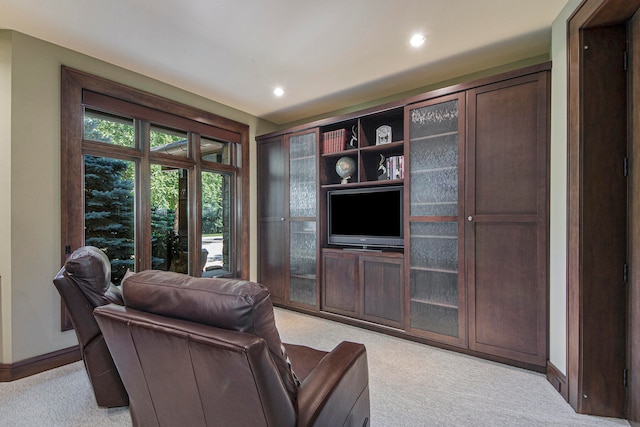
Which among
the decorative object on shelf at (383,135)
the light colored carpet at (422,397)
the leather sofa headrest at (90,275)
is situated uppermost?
the decorative object on shelf at (383,135)

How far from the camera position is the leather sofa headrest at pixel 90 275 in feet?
5.57

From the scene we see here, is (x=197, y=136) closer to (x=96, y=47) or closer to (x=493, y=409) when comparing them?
(x=96, y=47)

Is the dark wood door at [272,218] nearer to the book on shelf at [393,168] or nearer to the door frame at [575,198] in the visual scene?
the book on shelf at [393,168]

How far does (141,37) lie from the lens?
249cm

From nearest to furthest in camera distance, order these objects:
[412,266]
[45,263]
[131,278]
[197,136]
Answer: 1. [131,278]
2. [45,263]
3. [412,266]
4. [197,136]

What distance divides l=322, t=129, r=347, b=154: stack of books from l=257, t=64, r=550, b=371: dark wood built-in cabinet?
0.01m

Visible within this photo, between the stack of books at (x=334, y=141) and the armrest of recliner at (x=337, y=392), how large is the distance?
8.73ft

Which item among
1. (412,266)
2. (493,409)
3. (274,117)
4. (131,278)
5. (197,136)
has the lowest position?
(493,409)

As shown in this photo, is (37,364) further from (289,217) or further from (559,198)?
(559,198)

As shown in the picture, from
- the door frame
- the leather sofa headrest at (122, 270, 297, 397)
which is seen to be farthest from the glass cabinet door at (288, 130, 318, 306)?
the leather sofa headrest at (122, 270, 297, 397)

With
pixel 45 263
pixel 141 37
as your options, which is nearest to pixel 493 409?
pixel 45 263

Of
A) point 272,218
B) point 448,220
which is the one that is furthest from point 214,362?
point 272,218

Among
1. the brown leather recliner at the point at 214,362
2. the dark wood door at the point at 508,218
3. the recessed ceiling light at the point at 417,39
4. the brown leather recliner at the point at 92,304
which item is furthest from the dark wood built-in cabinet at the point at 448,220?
the brown leather recliner at the point at 92,304

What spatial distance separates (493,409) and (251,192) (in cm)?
362
